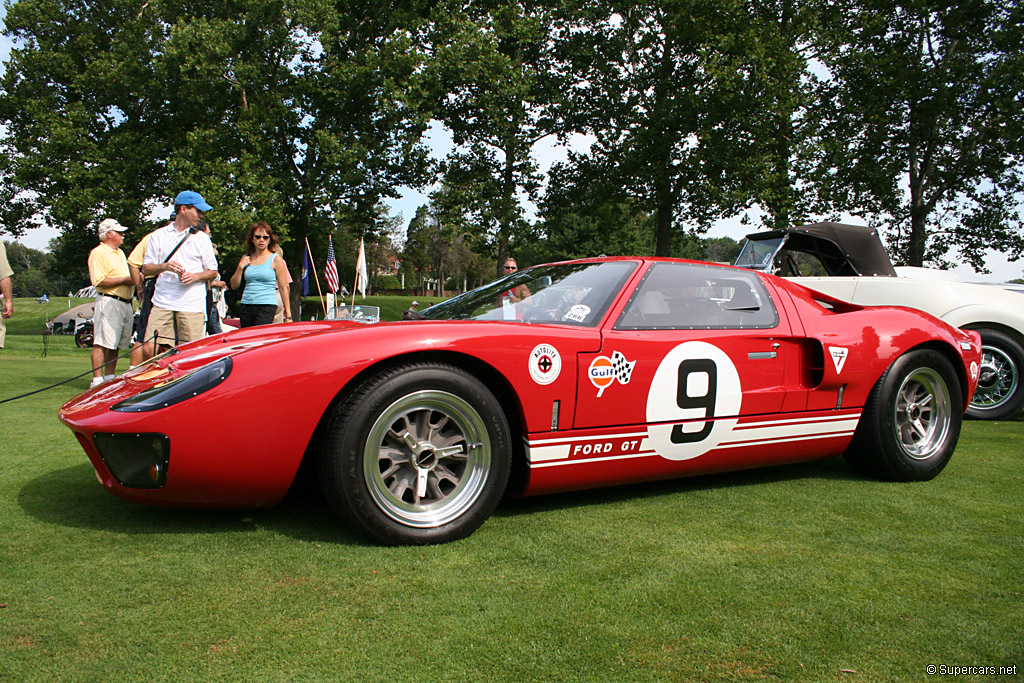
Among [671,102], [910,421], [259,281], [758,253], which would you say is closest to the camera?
[910,421]

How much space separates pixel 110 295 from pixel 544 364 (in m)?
4.98

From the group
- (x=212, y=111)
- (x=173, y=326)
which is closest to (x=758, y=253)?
(x=173, y=326)

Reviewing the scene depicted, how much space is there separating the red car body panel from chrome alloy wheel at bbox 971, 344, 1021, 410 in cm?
266

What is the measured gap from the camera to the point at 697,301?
3.33 metres

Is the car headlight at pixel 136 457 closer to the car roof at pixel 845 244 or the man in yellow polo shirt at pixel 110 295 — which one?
the man in yellow polo shirt at pixel 110 295

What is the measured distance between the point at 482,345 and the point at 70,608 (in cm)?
151

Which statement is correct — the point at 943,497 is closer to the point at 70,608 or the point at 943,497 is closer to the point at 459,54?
the point at 70,608

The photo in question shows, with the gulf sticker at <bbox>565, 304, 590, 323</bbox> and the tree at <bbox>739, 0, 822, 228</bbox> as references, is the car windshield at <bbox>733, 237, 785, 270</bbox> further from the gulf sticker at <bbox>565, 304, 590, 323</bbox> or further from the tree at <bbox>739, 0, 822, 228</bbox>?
the tree at <bbox>739, 0, 822, 228</bbox>

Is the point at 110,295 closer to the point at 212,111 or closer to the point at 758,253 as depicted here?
the point at 758,253

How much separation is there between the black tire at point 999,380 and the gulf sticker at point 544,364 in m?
5.10

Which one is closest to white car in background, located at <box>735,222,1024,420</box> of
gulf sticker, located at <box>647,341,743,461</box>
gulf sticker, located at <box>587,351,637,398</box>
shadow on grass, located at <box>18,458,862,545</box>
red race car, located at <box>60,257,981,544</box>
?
red race car, located at <box>60,257,981,544</box>

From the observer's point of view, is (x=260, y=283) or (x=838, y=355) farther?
(x=260, y=283)

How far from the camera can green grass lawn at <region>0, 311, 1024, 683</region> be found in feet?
5.57

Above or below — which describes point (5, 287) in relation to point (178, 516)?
above
